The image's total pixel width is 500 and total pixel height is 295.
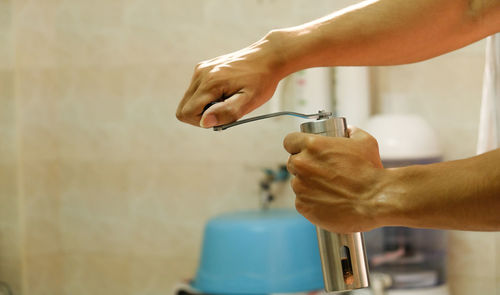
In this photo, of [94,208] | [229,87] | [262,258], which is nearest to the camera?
[229,87]

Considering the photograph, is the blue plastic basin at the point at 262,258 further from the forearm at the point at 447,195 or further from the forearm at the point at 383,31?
the forearm at the point at 447,195

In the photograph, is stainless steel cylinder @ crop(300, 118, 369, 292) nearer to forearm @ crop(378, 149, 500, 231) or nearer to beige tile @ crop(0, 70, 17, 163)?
forearm @ crop(378, 149, 500, 231)

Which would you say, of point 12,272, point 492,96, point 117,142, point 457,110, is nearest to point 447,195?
point 492,96

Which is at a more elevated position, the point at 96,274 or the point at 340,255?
the point at 340,255

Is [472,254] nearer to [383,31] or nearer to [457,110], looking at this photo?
[457,110]

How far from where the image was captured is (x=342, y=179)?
17.3 inches

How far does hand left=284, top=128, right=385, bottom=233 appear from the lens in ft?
1.43

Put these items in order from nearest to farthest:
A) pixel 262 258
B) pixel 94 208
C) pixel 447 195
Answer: pixel 447 195 → pixel 262 258 → pixel 94 208

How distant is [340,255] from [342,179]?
62mm

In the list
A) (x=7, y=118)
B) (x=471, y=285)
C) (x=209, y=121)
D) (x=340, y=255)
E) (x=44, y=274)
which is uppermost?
(x=7, y=118)

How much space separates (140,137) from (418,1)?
1.07 m

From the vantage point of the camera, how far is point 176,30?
58.7 inches

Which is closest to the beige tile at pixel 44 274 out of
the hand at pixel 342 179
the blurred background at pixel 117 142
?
the blurred background at pixel 117 142

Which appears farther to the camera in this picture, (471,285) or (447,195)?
(471,285)
